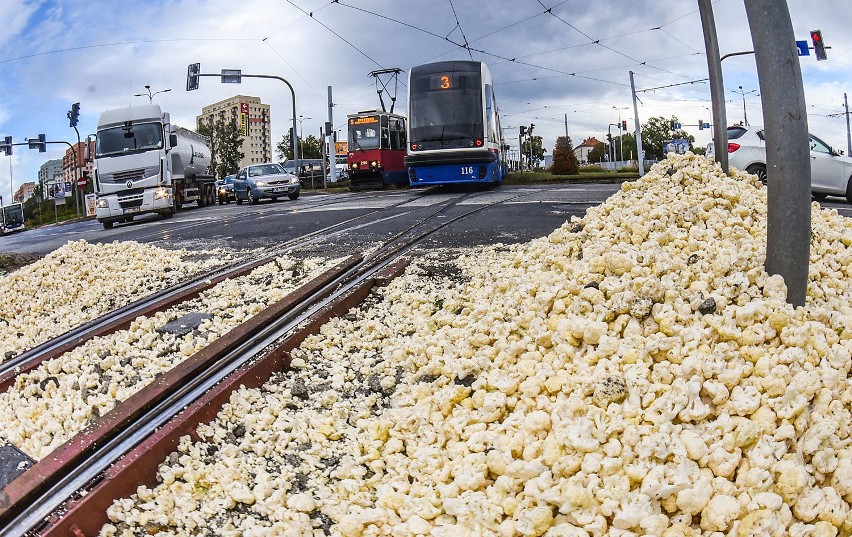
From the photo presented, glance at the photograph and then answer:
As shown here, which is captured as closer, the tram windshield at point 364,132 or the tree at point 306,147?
the tram windshield at point 364,132

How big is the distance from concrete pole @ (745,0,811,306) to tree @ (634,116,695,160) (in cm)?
9677

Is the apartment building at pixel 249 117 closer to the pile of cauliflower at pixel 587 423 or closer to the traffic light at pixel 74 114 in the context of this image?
the traffic light at pixel 74 114

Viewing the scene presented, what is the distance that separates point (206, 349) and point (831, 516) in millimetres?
3069

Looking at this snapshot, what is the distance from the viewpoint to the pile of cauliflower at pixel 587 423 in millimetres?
2047

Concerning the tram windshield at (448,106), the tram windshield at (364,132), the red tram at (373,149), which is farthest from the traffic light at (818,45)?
the tram windshield at (364,132)

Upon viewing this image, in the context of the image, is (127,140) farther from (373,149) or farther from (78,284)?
(78,284)

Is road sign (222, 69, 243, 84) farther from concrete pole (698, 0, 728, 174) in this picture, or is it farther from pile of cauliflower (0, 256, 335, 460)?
concrete pole (698, 0, 728, 174)

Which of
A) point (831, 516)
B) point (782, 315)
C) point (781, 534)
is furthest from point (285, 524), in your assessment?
point (782, 315)

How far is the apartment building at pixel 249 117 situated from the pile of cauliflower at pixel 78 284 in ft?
245

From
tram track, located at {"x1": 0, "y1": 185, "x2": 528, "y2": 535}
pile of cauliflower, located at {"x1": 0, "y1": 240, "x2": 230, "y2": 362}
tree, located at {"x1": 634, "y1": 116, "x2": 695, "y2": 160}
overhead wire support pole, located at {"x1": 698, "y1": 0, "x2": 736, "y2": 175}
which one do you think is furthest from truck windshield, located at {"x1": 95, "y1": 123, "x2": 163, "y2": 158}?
tree, located at {"x1": 634, "y1": 116, "x2": 695, "y2": 160}

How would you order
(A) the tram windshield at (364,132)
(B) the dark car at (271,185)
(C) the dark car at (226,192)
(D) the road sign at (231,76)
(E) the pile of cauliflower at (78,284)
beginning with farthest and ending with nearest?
(C) the dark car at (226,192), (D) the road sign at (231,76), (A) the tram windshield at (364,132), (B) the dark car at (271,185), (E) the pile of cauliflower at (78,284)

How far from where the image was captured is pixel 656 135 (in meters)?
96.0

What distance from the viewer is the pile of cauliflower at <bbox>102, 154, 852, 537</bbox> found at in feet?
6.72

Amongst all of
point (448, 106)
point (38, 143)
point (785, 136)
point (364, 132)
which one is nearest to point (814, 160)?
point (448, 106)
